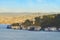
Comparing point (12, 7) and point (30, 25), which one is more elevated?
point (12, 7)

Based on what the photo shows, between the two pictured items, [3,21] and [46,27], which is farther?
[46,27]

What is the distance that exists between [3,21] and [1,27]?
15 centimetres

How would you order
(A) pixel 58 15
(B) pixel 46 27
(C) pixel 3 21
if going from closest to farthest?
(C) pixel 3 21 < (A) pixel 58 15 < (B) pixel 46 27

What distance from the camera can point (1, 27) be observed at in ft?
12.1

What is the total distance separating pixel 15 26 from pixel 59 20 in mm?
758

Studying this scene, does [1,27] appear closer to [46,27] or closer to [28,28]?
[28,28]

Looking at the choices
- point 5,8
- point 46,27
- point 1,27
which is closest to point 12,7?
point 5,8

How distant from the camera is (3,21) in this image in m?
3.58

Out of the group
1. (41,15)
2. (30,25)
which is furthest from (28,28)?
(41,15)

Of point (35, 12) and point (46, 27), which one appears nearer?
point (35, 12)

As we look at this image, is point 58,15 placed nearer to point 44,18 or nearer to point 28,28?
point 44,18

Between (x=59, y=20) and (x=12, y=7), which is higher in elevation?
(x=12, y=7)

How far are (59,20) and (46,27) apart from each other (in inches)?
12.0

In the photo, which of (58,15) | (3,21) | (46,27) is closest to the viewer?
(3,21)
